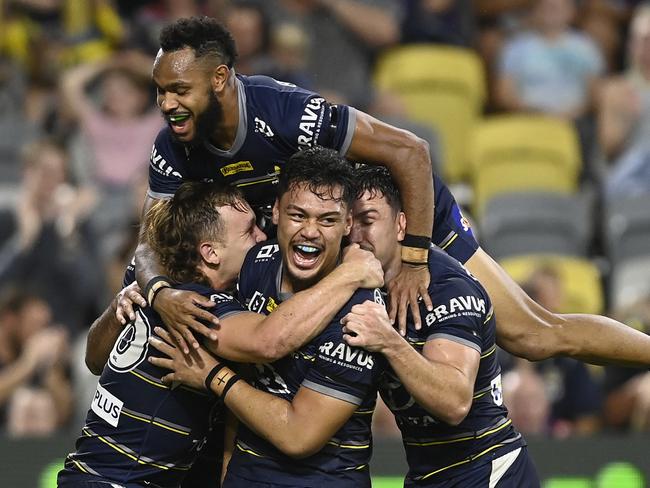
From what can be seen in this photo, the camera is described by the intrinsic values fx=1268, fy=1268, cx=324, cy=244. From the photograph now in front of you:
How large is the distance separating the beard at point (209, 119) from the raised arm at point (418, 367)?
1012 mm

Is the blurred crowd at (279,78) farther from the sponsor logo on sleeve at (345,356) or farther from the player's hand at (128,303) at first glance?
the sponsor logo on sleeve at (345,356)

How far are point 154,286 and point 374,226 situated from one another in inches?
Answer: 35.3

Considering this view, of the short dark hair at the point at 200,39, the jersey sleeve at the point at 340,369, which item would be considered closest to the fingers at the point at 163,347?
the jersey sleeve at the point at 340,369

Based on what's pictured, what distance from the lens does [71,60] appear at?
34.8 ft

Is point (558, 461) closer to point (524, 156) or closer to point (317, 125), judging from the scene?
point (524, 156)

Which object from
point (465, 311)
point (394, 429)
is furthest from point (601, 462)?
point (465, 311)

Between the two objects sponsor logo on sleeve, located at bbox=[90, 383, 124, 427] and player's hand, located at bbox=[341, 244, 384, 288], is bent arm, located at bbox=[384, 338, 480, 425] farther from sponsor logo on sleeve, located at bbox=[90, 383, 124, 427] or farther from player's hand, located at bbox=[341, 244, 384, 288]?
sponsor logo on sleeve, located at bbox=[90, 383, 124, 427]

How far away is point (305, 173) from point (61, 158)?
17.8 feet

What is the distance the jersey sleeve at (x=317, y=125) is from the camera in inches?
200

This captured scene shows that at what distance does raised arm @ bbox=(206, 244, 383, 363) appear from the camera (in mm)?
4562

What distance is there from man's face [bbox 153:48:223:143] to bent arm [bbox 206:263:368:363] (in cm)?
84

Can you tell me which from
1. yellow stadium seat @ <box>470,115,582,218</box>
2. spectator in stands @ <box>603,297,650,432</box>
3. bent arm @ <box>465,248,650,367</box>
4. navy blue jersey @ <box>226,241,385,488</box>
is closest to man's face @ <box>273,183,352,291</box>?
navy blue jersey @ <box>226,241,385,488</box>

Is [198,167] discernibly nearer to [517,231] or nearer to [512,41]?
[517,231]

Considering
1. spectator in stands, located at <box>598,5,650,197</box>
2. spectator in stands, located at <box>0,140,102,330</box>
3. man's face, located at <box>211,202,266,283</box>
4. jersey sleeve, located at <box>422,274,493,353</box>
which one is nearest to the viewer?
jersey sleeve, located at <box>422,274,493,353</box>
